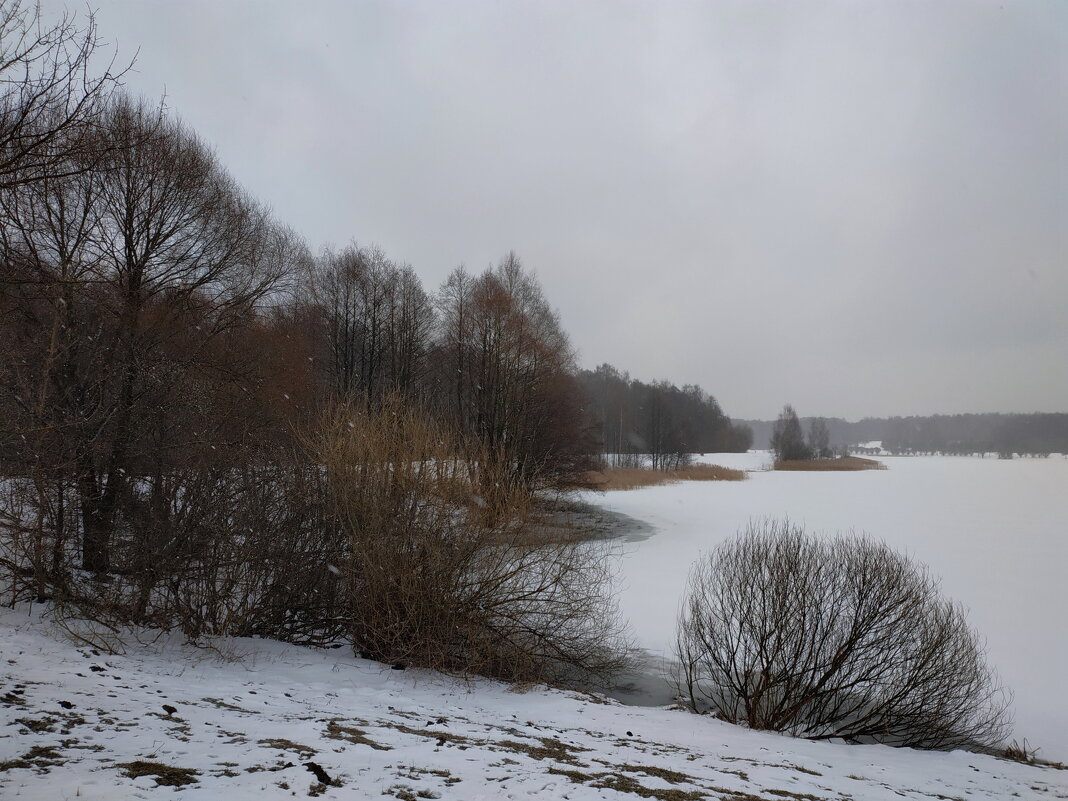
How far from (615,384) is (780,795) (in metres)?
92.8

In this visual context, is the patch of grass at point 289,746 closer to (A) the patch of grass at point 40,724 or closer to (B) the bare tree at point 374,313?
(A) the patch of grass at point 40,724

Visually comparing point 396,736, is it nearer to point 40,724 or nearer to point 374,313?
point 40,724

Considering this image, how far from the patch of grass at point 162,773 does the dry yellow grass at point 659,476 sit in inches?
1582

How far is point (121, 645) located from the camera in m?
8.98

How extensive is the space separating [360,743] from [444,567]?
217 inches

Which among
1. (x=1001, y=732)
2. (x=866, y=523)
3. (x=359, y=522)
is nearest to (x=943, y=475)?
(x=866, y=523)

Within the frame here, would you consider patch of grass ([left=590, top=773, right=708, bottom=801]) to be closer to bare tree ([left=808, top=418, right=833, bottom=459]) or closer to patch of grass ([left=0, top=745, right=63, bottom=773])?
patch of grass ([left=0, top=745, right=63, bottom=773])

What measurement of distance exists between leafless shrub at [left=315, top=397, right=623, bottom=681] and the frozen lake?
12.4 feet

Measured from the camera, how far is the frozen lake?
12430 mm

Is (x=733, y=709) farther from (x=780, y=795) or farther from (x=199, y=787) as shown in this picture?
(x=199, y=787)

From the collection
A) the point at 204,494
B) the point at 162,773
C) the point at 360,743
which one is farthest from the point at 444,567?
the point at 162,773

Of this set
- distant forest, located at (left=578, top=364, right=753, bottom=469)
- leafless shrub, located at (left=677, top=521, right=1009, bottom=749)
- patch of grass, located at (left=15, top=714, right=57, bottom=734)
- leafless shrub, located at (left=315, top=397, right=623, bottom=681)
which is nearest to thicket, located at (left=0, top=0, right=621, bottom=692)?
leafless shrub, located at (left=315, top=397, right=623, bottom=681)

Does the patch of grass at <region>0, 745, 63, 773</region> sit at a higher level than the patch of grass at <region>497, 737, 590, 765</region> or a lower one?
higher

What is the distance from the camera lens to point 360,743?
549 cm
